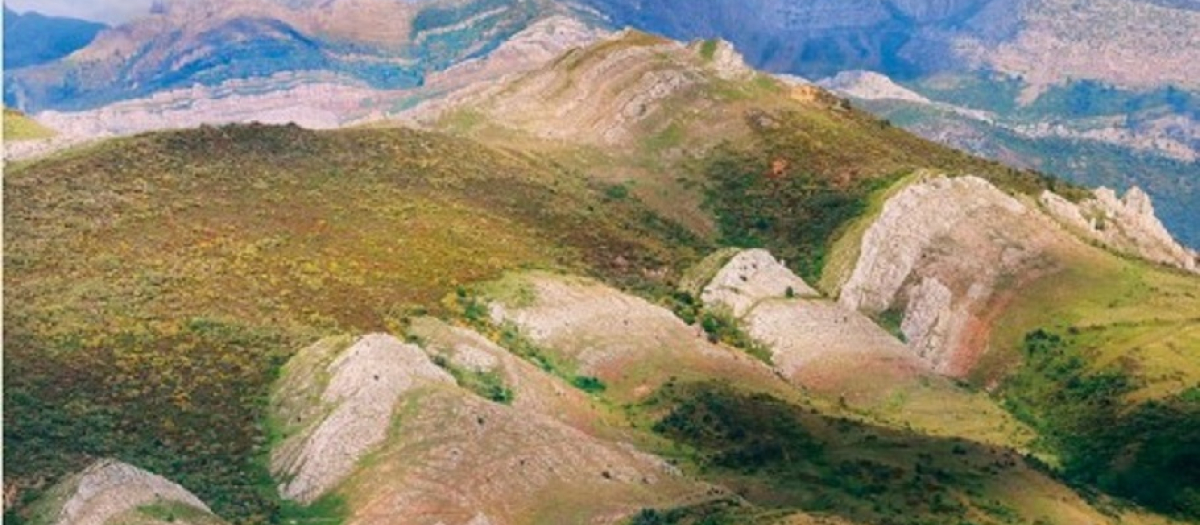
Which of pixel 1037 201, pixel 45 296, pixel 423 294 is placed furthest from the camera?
pixel 1037 201

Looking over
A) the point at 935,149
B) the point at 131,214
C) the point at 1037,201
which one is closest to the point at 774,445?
the point at 131,214

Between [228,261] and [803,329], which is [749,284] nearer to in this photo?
[803,329]

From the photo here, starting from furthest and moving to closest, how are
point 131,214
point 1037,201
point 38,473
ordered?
1. point 1037,201
2. point 131,214
3. point 38,473

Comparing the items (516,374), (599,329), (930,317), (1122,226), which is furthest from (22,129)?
(1122,226)

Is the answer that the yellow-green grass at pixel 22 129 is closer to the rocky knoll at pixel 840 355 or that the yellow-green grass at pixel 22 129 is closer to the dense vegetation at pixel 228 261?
the dense vegetation at pixel 228 261

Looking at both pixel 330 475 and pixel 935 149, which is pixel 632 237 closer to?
pixel 935 149

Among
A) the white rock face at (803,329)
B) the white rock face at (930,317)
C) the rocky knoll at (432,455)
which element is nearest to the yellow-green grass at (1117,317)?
the white rock face at (930,317)
